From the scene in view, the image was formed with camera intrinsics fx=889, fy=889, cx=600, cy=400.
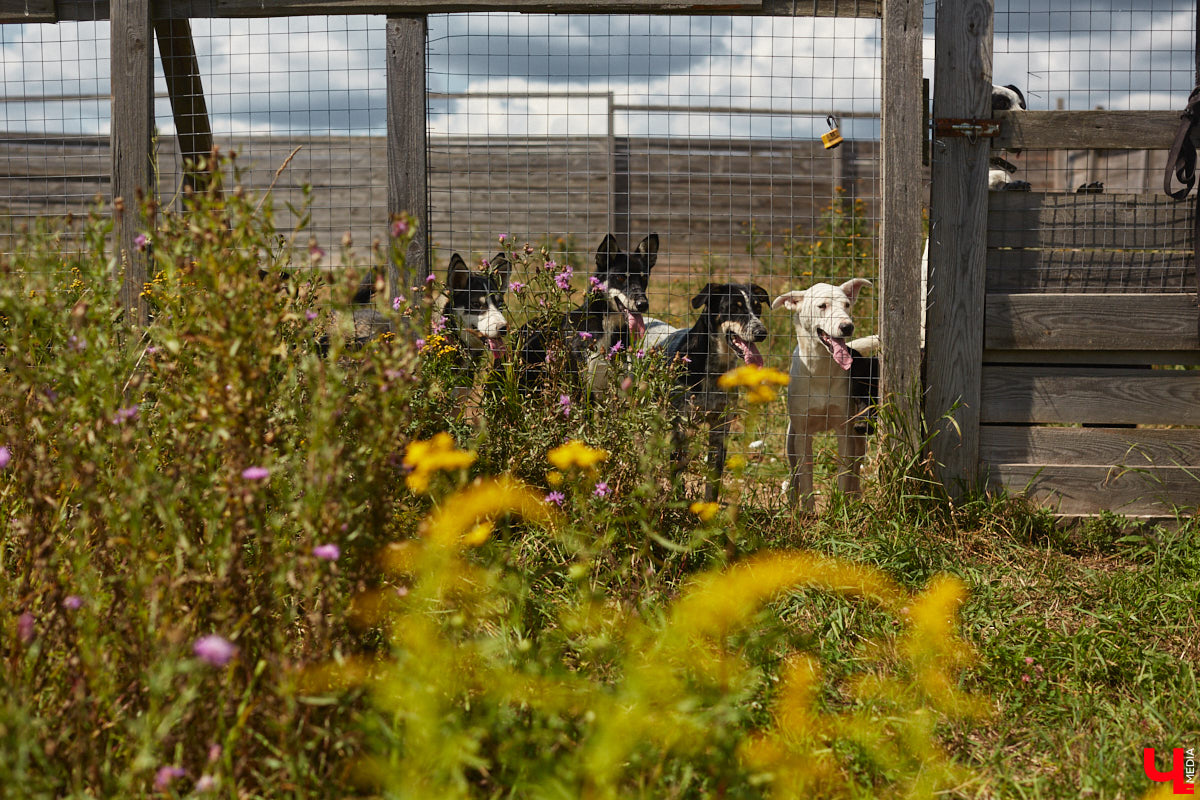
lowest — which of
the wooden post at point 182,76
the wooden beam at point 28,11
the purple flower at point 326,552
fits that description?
the purple flower at point 326,552

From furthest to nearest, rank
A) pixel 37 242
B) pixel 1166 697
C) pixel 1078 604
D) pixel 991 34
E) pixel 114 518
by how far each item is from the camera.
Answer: pixel 991 34
pixel 1078 604
pixel 1166 697
pixel 37 242
pixel 114 518

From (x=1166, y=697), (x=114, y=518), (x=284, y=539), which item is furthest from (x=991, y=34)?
(x=114, y=518)

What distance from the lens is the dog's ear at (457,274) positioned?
15.9 ft

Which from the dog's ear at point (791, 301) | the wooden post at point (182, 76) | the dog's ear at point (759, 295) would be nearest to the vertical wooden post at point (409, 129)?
the wooden post at point (182, 76)

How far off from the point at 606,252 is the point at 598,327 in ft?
1.36

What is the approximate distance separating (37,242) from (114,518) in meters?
0.61

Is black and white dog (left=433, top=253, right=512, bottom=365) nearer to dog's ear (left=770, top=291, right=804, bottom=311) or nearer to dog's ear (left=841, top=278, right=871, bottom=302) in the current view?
dog's ear (left=770, top=291, right=804, bottom=311)

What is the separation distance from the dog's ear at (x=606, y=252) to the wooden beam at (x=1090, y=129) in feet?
6.10

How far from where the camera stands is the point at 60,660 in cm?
178

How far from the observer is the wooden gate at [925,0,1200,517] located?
3598 mm

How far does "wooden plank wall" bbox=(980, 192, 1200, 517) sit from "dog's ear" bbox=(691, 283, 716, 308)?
1.48 m

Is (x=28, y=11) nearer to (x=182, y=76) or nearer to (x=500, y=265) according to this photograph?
(x=182, y=76)

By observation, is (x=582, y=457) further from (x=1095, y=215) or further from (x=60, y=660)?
(x=1095, y=215)

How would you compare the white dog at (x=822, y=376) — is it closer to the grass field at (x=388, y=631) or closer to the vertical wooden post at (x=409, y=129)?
the grass field at (x=388, y=631)
